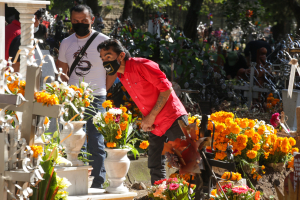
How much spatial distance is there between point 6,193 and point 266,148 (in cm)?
262

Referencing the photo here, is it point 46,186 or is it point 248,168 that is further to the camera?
point 248,168

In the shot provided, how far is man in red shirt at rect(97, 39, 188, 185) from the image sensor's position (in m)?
2.99

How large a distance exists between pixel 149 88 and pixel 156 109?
0.61 feet

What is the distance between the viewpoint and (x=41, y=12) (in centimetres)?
393

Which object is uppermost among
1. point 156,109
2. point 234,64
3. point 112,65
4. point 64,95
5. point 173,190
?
point 234,64

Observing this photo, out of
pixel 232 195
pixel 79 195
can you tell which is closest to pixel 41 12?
pixel 79 195

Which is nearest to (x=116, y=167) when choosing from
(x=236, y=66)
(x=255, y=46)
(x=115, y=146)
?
(x=115, y=146)

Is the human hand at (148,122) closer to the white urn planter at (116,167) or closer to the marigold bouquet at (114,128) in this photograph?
the marigold bouquet at (114,128)

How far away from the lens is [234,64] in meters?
11.4

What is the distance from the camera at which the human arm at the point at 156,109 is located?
3016mm

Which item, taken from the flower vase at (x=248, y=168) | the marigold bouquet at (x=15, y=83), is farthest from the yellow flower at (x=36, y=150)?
the flower vase at (x=248, y=168)

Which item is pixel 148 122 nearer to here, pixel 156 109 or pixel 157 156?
pixel 156 109

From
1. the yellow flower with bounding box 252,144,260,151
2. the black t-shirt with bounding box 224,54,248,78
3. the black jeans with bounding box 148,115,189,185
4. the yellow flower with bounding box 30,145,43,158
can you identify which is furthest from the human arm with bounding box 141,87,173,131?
the black t-shirt with bounding box 224,54,248,78

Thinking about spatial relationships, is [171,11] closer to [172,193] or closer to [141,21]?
[141,21]
